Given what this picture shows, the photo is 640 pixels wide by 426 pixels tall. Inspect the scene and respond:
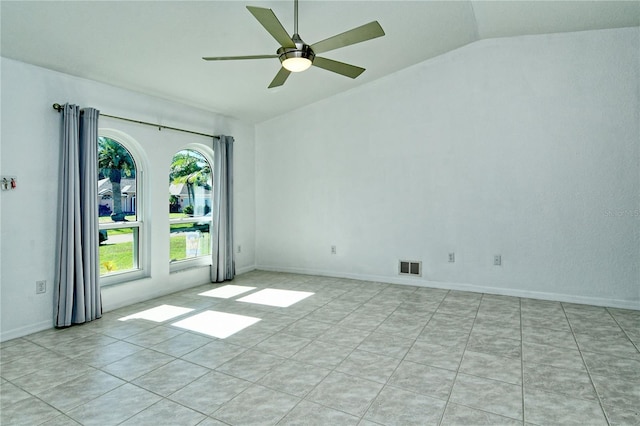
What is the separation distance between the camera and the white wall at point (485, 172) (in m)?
3.95

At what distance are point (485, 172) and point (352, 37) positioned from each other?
3016 millimetres

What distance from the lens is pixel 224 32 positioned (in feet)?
10.7

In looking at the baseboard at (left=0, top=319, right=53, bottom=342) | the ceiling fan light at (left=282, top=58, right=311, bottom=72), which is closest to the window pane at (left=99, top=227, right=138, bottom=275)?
the baseboard at (left=0, top=319, right=53, bottom=342)

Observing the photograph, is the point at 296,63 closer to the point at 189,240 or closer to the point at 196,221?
the point at 196,221

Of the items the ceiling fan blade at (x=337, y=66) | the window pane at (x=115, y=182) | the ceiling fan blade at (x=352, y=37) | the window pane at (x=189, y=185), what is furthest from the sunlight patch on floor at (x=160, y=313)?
the ceiling fan blade at (x=352, y=37)

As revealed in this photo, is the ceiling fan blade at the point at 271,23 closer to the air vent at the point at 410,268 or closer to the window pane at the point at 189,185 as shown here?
the window pane at the point at 189,185

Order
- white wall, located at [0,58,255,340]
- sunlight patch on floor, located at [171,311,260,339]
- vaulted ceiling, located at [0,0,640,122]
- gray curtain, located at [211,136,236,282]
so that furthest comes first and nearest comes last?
1. gray curtain, located at [211,136,236,282]
2. sunlight patch on floor, located at [171,311,260,339]
3. white wall, located at [0,58,255,340]
4. vaulted ceiling, located at [0,0,640,122]

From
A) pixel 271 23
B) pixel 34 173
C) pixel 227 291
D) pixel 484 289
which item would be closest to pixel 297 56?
pixel 271 23

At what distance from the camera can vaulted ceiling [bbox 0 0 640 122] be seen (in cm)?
281

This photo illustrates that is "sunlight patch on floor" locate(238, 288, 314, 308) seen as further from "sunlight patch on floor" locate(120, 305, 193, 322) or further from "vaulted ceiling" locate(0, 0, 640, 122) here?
"vaulted ceiling" locate(0, 0, 640, 122)

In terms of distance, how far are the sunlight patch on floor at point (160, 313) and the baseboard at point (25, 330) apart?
650 millimetres

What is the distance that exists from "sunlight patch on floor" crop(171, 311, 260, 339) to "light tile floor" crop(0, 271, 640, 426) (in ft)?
0.31

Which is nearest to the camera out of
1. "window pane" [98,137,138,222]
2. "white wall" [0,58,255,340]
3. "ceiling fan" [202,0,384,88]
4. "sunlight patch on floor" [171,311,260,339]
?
"ceiling fan" [202,0,384,88]

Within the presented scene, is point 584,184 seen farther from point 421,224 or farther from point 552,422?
point 552,422
